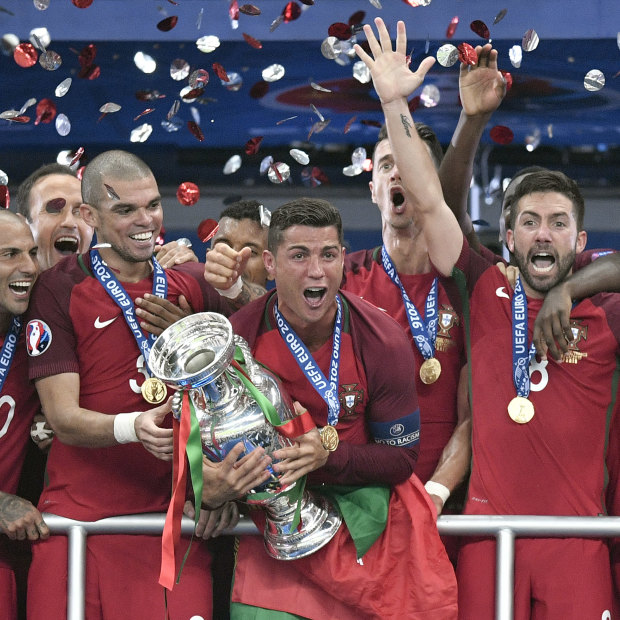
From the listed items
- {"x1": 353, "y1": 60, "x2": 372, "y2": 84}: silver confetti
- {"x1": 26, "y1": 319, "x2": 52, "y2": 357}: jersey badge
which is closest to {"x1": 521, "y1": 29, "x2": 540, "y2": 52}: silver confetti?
{"x1": 353, "y1": 60, "x2": 372, "y2": 84}: silver confetti

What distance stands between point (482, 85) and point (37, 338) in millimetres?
1716

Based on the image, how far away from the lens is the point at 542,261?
3.70m

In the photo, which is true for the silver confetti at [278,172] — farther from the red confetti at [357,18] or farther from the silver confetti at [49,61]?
the red confetti at [357,18]

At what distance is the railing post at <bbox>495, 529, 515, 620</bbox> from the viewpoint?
3.27 m

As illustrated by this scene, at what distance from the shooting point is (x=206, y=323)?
3029 mm

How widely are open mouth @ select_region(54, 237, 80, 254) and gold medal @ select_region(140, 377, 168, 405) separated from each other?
1134 mm

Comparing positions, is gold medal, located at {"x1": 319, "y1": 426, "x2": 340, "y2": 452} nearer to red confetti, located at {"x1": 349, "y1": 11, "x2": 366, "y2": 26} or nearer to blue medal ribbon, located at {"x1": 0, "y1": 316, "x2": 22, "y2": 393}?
blue medal ribbon, located at {"x1": 0, "y1": 316, "x2": 22, "y2": 393}

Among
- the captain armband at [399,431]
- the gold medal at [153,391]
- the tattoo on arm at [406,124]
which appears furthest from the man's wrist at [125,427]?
the tattoo on arm at [406,124]

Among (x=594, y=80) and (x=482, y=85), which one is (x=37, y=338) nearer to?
(x=482, y=85)

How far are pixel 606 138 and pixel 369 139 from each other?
185 cm

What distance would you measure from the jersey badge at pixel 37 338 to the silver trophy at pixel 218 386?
0.56 m

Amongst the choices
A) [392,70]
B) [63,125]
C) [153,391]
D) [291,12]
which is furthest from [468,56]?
[63,125]

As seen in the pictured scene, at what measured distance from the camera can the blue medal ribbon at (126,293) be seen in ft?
11.5

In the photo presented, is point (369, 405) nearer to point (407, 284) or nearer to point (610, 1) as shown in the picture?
point (407, 284)
